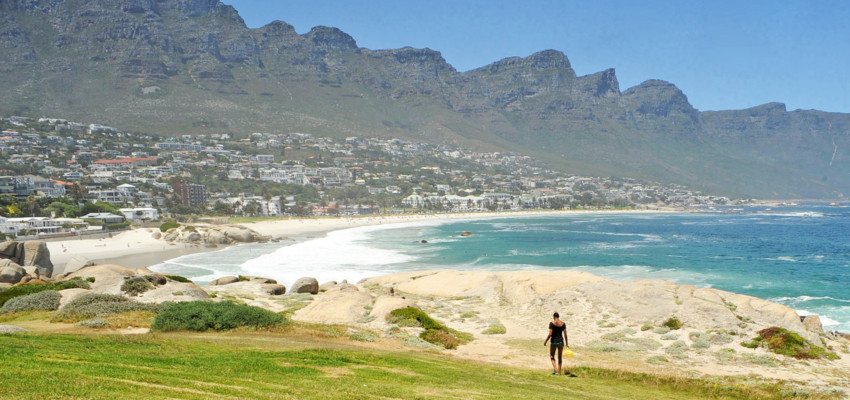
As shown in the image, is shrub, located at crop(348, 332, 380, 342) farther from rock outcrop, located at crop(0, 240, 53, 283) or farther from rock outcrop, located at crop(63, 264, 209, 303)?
rock outcrop, located at crop(0, 240, 53, 283)

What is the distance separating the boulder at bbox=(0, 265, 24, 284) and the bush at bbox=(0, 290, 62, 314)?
11.3 meters

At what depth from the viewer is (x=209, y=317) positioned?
18.8 metres

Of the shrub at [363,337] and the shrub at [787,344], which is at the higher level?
the shrub at [363,337]

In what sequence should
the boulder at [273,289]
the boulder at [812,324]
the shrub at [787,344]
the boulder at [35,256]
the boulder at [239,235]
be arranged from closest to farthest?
the shrub at [787,344] → the boulder at [812,324] → the boulder at [273,289] → the boulder at [35,256] → the boulder at [239,235]

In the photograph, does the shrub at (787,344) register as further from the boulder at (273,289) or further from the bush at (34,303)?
the bush at (34,303)

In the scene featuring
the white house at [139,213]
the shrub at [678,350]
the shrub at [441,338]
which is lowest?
the shrub at [678,350]

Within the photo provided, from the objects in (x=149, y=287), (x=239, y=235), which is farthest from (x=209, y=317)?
(x=239, y=235)

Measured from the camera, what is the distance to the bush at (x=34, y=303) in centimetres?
2159

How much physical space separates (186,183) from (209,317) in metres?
118

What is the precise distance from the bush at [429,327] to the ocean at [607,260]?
2057 centimetres

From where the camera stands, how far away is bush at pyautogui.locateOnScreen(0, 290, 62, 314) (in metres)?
21.6

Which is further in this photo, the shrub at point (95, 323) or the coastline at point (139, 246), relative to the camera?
the coastline at point (139, 246)

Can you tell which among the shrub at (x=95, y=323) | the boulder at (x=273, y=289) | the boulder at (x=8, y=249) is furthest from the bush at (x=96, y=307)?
the boulder at (x=8, y=249)

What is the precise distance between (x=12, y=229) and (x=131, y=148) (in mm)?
100093
